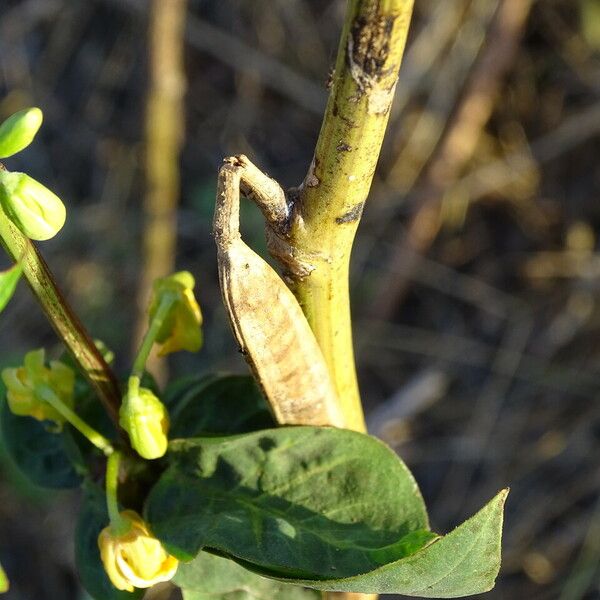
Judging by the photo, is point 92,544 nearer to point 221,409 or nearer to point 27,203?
point 221,409

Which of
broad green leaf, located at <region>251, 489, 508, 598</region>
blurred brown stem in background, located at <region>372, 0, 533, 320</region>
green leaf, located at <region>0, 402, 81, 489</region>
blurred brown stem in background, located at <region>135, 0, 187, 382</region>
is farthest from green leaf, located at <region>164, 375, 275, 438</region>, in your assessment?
blurred brown stem in background, located at <region>372, 0, 533, 320</region>

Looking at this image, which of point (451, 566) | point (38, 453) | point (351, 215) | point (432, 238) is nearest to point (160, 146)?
point (432, 238)

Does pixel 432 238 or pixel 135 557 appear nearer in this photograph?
pixel 135 557

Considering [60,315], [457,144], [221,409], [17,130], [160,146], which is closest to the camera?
[17,130]

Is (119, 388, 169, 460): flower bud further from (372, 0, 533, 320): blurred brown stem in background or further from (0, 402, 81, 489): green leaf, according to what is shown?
(372, 0, 533, 320): blurred brown stem in background

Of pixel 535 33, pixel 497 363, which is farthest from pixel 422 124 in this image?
pixel 497 363

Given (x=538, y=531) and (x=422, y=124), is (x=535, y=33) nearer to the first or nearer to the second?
(x=422, y=124)

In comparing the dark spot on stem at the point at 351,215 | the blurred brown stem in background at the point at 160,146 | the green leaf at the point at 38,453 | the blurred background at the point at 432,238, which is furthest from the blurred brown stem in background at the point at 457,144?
the dark spot on stem at the point at 351,215
